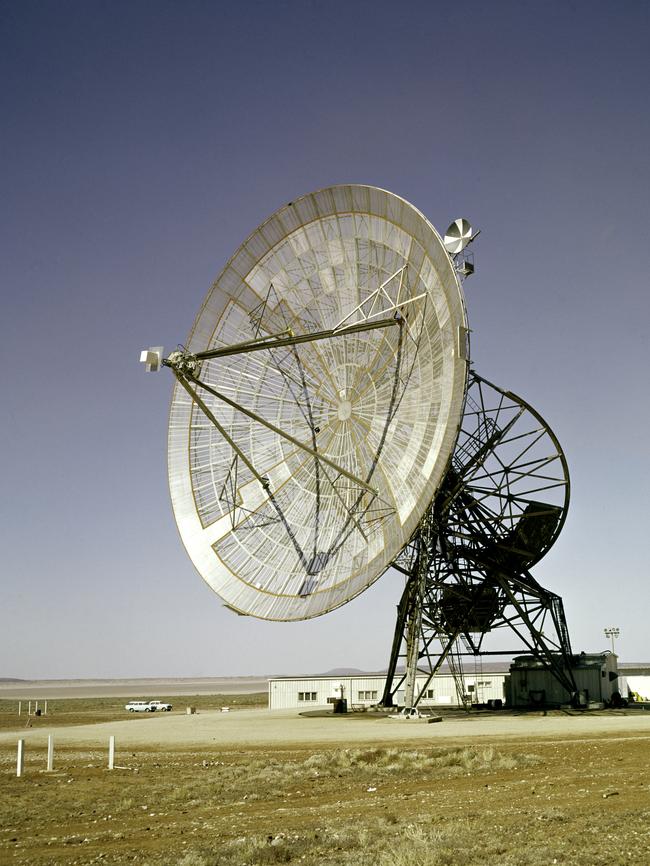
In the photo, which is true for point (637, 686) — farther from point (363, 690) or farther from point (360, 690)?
point (360, 690)

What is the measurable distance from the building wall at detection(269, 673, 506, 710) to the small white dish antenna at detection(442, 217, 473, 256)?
37908 millimetres

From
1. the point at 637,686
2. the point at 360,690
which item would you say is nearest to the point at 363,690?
the point at 360,690

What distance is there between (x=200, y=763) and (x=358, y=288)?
76.6 feet

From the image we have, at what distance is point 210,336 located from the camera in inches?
1864

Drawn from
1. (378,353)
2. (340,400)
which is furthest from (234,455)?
(378,353)

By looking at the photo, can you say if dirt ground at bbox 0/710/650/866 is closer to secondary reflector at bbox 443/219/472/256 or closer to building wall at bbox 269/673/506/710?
secondary reflector at bbox 443/219/472/256

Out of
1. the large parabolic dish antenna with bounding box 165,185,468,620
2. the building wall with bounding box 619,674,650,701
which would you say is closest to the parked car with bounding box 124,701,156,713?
the building wall with bounding box 619,674,650,701

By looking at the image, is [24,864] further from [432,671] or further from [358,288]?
[432,671]

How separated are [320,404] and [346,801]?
25.7m

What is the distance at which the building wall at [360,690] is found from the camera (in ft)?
239

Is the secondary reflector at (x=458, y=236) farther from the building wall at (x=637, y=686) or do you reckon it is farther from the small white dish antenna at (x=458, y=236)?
the building wall at (x=637, y=686)

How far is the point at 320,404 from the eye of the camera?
44.4 meters

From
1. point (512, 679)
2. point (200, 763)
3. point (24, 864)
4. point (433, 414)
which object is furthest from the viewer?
point (512, 679)

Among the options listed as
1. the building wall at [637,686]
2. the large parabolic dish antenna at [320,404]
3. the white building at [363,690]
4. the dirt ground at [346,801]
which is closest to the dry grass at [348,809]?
the dirt ground at [346,801]
